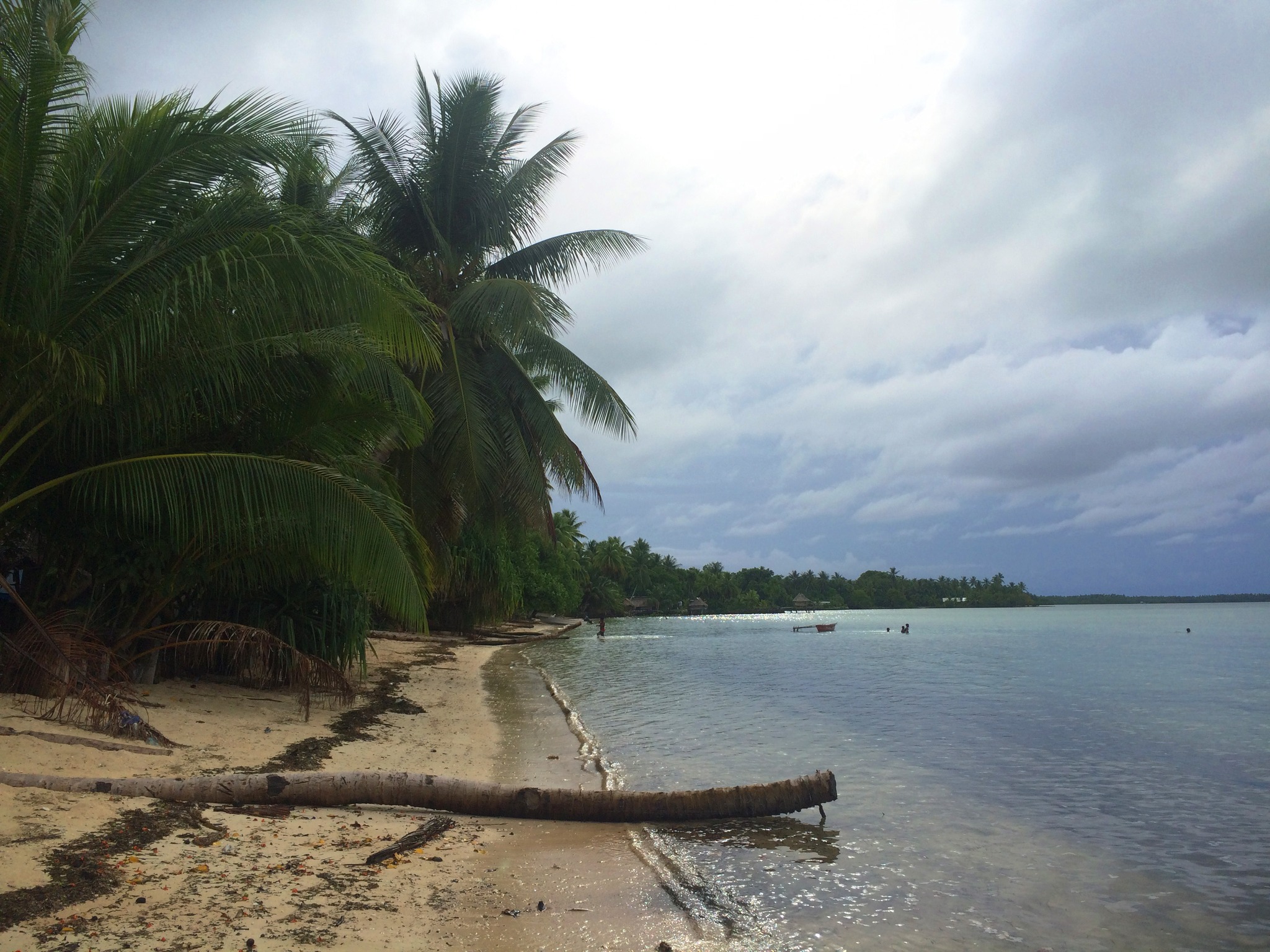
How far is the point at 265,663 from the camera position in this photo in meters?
10.5

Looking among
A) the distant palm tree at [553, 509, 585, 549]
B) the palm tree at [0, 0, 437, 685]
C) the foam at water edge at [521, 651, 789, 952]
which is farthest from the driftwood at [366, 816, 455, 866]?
the distant palm tree at [553, 509, 585, 549]

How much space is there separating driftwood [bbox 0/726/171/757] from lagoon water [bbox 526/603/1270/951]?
13.3 ft

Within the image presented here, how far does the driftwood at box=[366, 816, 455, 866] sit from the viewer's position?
16.3 ft

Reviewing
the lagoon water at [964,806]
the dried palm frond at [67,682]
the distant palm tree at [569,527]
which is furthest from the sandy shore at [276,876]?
the distant palm tree at [569,527]

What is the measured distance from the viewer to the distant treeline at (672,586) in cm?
5297

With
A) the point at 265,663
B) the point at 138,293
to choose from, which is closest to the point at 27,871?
the point at 138,293

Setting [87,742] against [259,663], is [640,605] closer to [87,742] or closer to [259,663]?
[259,663]

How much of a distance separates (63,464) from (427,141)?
42.5 ft

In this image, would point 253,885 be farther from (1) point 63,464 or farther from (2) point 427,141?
(2) point 427,141

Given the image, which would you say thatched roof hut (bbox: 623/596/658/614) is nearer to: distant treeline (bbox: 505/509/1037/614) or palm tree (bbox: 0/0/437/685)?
distant treeline (bbox: 505/509/1037/614)

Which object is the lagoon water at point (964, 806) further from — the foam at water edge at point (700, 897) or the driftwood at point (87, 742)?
the driftwood at point (87, 742)

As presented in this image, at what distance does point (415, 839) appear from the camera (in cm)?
540

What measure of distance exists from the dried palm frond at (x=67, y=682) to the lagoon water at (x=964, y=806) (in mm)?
4473

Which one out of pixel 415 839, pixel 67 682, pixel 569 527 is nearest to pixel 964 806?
pixel 415 839
